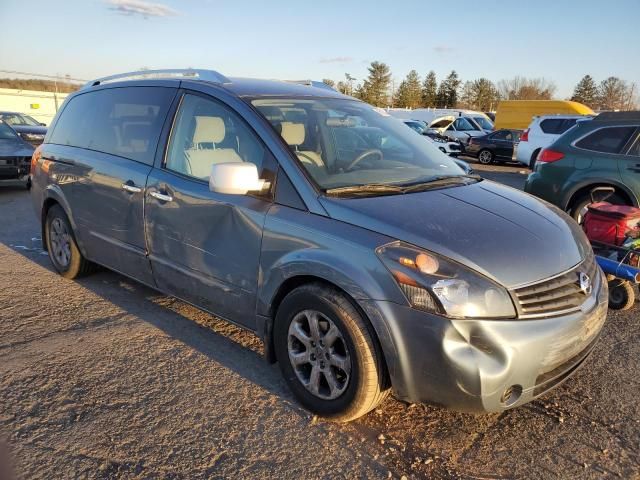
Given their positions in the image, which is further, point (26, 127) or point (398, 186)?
point (26, 127)

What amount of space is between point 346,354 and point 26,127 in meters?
18.4

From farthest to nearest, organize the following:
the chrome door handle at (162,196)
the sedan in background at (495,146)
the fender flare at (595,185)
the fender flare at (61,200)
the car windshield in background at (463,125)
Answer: the car windshield in background at (463,125)
the sedan in background at (495,146)
the fender flare at (595,185)
the fender flare at (61,200)
the chrome door handle at (162,196)

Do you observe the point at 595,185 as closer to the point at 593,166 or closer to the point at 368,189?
the point at 593,166

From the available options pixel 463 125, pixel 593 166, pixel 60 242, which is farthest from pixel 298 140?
pixel 463 125

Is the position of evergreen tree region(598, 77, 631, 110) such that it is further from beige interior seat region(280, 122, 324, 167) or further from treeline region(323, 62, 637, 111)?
beige interior seat region(280, 122, 324, 167)

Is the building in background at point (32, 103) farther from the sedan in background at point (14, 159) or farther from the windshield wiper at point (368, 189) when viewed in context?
the windshield wiper at point (368, 189)

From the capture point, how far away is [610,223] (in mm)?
4836

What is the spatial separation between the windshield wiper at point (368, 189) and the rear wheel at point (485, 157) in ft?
57.8

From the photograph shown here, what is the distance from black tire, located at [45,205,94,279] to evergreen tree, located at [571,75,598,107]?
7351cm

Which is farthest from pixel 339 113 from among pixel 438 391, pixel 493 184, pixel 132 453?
pixel 132 453

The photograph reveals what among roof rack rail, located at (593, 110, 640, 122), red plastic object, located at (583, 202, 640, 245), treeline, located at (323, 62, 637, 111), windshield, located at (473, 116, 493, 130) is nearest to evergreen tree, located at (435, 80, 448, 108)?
treeline, located at (323, 62, 637, 111)

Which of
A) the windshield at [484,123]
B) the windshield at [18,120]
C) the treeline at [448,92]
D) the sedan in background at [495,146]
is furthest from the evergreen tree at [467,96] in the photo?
the windshield at [18,120]

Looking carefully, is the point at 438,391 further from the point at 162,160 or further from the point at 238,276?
the point at 162,160

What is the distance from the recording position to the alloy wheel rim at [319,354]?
2.74 meters
